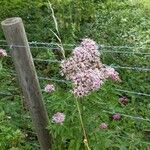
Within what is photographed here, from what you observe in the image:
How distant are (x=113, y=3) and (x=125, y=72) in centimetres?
301

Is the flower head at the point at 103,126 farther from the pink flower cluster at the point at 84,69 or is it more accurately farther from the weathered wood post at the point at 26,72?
the weathered wood post at the point at 26,72

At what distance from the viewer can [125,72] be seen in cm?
552

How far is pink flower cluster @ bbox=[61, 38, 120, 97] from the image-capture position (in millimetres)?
2096

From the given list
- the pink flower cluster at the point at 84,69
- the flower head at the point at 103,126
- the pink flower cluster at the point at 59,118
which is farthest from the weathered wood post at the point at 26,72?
the pink flower cluster at the point at 84,69

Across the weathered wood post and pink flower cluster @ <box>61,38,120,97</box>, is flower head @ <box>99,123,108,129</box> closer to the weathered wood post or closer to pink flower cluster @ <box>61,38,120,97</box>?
pink flower cluster @ <box>61,38,120,97</box>

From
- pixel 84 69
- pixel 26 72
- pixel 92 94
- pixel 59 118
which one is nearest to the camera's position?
pixel 84 69

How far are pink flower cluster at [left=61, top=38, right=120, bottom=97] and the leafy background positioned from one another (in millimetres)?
246

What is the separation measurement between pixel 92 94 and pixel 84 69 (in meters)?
0.28

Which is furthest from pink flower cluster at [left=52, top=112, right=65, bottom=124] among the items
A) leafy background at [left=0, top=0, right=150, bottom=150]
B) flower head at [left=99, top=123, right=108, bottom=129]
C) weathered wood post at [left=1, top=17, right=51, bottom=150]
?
weathered wood post at [left=1, top=17, right=51, bottom=150]

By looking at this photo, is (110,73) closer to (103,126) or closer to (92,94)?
(92,94)

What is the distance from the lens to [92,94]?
2355 millimetres

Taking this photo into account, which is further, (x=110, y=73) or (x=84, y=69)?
(x=110, y=73)

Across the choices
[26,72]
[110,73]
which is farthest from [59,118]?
[26,72]

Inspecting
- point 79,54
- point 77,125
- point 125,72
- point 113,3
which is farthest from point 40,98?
point 113,3
